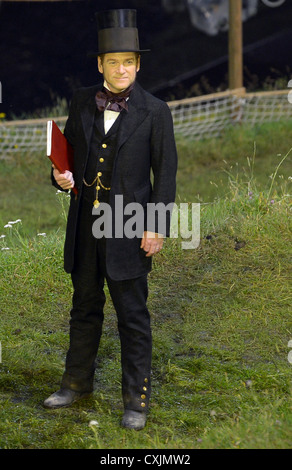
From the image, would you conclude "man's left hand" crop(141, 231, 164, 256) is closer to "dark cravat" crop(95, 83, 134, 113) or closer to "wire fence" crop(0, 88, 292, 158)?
"dark cravat" crop(95, 83, 134, 113)

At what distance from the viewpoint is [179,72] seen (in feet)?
37.8

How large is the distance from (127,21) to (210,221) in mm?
2932

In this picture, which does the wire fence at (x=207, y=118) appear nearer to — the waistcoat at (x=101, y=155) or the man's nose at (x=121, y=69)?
the waistcoat at (x=101, y=155)

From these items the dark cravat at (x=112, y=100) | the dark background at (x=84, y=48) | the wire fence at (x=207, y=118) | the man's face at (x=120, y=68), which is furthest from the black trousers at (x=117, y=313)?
the dark background at (x=84, y=48)

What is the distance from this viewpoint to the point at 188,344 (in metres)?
5.49

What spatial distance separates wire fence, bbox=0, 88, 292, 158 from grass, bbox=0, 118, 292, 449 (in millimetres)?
3367

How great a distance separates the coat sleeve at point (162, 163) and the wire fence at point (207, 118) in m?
6.18

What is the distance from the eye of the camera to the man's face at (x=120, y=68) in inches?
163

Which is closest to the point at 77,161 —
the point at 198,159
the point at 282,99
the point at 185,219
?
the point at 185,219

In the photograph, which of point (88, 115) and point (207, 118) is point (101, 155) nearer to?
point (88, 115)

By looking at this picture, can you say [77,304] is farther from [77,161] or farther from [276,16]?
[276,16]

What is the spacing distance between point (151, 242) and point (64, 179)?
56 cm

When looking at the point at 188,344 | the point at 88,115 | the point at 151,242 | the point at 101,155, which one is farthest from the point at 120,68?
the point at 188,344

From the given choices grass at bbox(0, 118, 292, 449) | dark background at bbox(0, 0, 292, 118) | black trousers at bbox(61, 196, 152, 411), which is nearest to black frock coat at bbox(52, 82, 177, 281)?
black trousers at bbox(61, 196, 152, 411)
